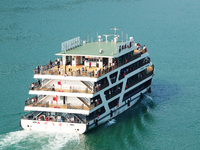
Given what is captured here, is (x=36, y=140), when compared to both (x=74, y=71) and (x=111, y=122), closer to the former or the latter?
(x=74, y=71)

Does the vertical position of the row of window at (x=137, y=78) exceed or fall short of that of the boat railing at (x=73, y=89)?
it falls short

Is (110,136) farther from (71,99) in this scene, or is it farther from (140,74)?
(140,74)

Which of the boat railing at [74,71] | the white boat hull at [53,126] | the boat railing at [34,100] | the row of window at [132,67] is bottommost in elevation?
the white boat hull at [53,126]

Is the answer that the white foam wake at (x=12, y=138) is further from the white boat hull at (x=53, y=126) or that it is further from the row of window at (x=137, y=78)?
the row of window at (x=137, y=78)

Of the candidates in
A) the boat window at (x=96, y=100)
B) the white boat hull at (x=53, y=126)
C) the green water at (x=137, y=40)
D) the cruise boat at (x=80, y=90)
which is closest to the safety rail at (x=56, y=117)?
the cruise boat at (x=80, y=90)

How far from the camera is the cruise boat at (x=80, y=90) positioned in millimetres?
50469

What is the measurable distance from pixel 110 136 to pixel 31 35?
157 ft

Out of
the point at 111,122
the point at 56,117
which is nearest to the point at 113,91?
the point at 111,122

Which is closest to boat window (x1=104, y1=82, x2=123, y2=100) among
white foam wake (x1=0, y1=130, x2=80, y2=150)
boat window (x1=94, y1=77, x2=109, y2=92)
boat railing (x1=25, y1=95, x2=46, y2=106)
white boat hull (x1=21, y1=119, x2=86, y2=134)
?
boat window (x1=94, y1=77, x2=109, y2=92)

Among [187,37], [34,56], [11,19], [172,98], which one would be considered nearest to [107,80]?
[172,98]

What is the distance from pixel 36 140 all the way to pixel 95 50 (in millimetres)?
13847

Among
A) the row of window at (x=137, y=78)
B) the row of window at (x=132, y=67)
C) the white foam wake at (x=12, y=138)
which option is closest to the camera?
the white foam wake at (x=12, y=138)

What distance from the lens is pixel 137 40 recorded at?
9088 centimetres

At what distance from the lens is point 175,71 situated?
73.2m
